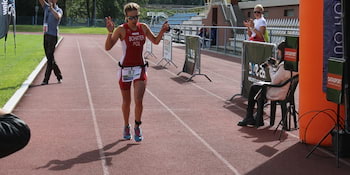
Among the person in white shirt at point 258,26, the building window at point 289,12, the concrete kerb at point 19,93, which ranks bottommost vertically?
the concrete kerb at point 19,93

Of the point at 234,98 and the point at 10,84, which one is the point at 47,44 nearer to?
the point at 10,84

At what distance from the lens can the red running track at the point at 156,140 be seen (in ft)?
20.8

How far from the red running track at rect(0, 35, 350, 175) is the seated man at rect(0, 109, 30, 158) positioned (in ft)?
11.0

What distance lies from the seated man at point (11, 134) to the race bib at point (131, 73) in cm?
484

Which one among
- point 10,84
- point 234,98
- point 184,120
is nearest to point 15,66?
point 10,84

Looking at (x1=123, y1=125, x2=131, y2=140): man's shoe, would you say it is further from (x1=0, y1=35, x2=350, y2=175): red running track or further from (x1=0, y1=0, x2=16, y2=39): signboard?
(x1=0, y1=0, x2=16, y2=39): signboard

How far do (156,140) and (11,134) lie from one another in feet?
17.0

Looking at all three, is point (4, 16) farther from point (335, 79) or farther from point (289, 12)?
point (289, 12)

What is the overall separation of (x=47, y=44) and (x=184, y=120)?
558 centimetres

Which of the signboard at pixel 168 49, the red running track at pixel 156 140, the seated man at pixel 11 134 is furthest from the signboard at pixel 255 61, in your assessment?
the signboard at pixel 168 49

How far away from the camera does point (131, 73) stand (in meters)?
7.61

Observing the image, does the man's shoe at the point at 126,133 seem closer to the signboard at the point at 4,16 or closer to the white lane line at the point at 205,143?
the white lane line at the point at 205,143

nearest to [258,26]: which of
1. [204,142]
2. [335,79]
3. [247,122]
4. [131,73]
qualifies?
[247,122]

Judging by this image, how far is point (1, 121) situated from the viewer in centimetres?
266
